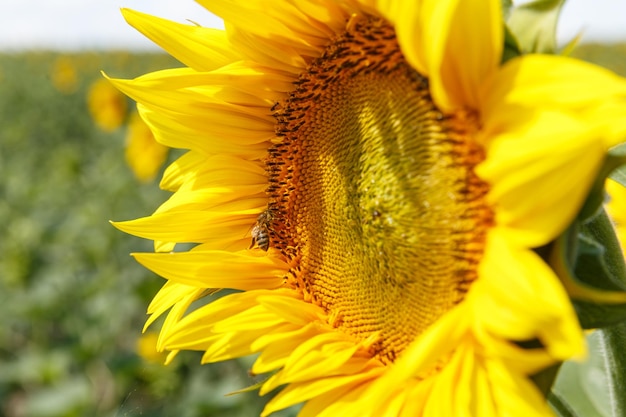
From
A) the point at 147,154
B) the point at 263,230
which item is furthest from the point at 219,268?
the point at 147,154

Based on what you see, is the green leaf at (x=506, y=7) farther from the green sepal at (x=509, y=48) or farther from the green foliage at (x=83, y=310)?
the green foliage at (x=83, y=310)

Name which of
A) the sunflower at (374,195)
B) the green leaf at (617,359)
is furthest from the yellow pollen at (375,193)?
the green leaf at (617,359)

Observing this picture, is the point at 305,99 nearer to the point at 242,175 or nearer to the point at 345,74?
the point at 345,74

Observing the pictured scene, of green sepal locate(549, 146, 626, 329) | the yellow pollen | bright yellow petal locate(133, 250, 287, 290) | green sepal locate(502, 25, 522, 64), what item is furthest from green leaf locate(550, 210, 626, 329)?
bright yellow petal locate(133, 250, 287, 290)

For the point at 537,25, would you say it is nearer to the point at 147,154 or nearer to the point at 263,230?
the point at 263,230

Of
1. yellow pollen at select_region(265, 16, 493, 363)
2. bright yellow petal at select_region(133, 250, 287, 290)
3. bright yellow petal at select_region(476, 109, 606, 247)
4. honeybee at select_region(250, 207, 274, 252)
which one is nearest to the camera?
bright yellow petal at select_region(476, 109, 606, 247)

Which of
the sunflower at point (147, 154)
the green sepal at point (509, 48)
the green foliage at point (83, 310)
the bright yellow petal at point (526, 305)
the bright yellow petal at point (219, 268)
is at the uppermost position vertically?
the green sepal at point (509, 48)

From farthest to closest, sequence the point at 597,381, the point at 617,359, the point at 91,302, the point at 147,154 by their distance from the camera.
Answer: the point at 147,154, the point at 91,302, the point at 597,381, the point at 617,359

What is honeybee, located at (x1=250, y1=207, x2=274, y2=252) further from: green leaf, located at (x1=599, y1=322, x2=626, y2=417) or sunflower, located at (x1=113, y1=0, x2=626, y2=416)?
A: green leaf, located at (x1=599, y1=322, x2=626, y2=417)
